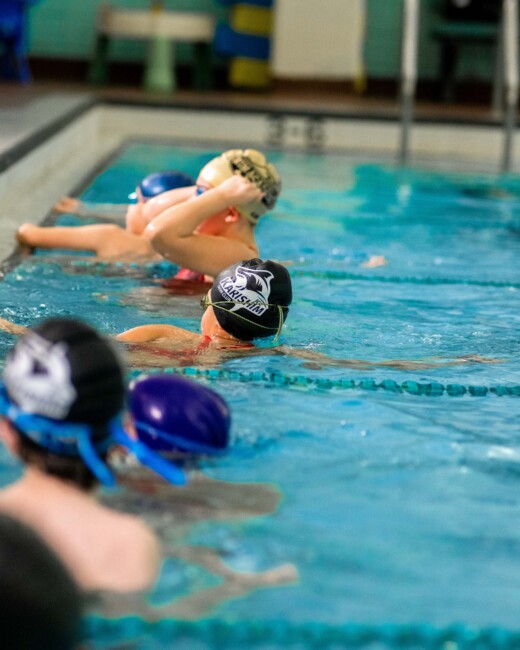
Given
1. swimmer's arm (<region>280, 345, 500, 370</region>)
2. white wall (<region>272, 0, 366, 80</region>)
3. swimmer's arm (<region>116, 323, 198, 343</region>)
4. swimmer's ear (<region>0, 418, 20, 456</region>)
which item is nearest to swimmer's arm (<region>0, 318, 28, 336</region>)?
swimmer's arm (<region>116, 323, 198, 343</region>)

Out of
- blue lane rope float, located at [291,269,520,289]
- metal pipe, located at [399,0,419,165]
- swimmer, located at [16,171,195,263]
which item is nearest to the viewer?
swimmer, located at [16,171,195,263]

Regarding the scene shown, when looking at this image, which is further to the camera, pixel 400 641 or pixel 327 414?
pixel 327 414

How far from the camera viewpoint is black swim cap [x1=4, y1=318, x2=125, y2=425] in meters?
2.01

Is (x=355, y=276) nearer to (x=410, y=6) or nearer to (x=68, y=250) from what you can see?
(x=68, y=250)

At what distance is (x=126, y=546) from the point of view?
205cm

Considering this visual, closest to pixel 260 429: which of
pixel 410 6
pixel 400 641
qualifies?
pixel 400 641

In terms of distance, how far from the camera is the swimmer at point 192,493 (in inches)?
86.0

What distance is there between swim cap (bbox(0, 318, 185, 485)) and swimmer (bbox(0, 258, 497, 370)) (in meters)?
1.54

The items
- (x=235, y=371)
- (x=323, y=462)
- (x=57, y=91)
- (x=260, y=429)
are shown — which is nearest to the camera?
(x=323, y=462)

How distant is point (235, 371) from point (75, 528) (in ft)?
5.51

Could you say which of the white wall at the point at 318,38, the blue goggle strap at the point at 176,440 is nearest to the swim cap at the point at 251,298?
the blue goggle strap at the point at 176,440

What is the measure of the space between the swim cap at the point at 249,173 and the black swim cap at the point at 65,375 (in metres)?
2.63

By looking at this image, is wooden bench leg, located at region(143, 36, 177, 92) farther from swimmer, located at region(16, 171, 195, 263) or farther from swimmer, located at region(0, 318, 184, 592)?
swimmer, located at region(0, 318, 184, 592)

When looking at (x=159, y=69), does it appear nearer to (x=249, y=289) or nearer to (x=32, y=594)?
(x=249, y=289)
